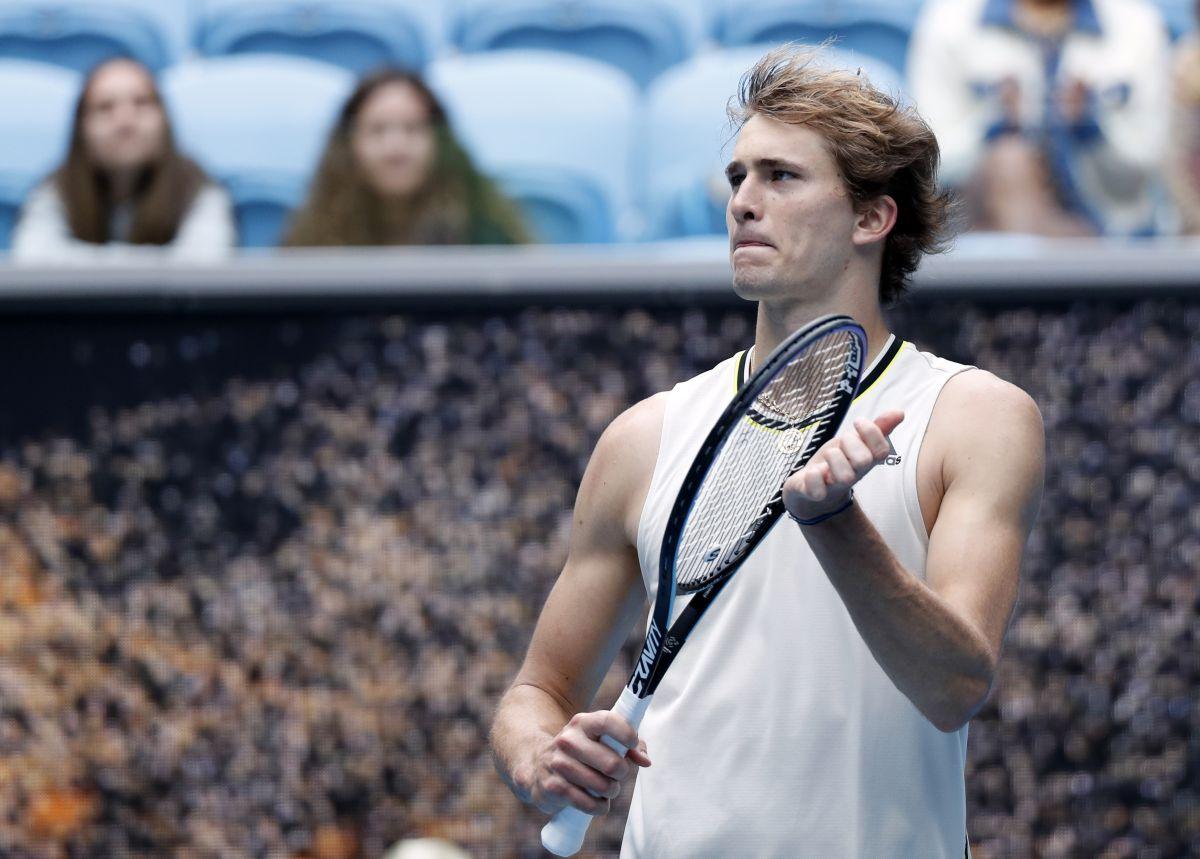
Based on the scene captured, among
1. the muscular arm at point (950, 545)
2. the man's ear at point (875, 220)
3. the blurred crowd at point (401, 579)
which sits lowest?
the blurred crowd at point (401, 579)

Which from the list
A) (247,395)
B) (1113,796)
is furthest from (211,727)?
(1113,796)

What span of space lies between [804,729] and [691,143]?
7.32 feet

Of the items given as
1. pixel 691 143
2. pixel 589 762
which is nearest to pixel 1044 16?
pixel 691 143

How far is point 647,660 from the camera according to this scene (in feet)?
5.37

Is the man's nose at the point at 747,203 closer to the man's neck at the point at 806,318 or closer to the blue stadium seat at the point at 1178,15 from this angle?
the man's neck at the point at 806,318

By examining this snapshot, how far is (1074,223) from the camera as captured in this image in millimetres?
3385

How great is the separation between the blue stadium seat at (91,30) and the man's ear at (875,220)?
282 centimetres

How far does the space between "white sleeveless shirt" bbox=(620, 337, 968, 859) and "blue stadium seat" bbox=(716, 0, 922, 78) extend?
2482mm

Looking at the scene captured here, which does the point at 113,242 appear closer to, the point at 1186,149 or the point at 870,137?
the point at 870,137

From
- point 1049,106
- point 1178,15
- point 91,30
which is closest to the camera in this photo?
point 1049,106

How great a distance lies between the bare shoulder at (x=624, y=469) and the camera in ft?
6.13

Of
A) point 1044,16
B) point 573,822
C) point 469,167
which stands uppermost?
point 1044,16

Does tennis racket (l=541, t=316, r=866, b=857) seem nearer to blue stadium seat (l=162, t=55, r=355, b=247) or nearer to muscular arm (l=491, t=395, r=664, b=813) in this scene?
muscular arm (l=491, t=395, r=664, b=813)

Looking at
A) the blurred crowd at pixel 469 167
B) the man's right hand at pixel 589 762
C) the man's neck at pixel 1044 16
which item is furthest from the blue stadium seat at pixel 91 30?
the man's right hand at pixel 589 762
